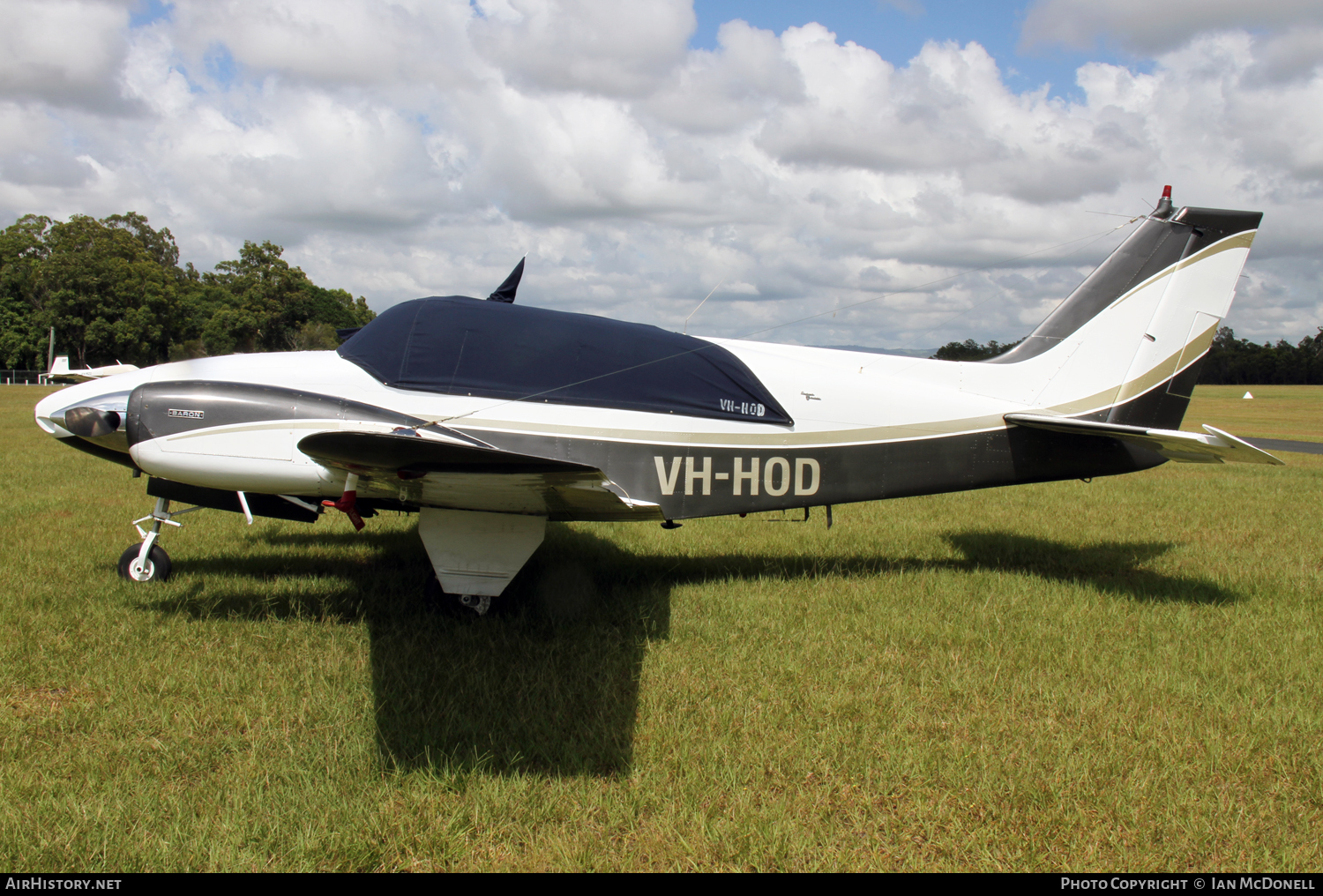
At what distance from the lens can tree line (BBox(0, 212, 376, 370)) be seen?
5516 centimetres

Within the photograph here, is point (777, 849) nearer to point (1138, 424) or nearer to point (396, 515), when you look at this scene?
point (1138, 424)

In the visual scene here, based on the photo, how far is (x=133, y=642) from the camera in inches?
176

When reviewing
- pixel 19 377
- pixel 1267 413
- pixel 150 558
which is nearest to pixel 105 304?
pixel 19 377

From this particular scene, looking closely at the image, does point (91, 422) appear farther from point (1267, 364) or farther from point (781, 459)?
point (1267, 364)

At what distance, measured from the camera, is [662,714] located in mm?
3752

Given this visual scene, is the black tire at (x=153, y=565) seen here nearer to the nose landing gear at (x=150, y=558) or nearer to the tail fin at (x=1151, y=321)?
the nose landing gear at (x=150, y=558)

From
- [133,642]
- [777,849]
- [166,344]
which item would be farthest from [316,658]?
[166,344]

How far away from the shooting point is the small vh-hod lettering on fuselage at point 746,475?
5.48 m

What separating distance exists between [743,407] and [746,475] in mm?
543

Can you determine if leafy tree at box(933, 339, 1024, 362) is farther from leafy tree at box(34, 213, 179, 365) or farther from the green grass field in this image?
leafy tree at box(34, 213, 179, 365)

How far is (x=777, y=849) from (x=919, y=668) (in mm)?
1972

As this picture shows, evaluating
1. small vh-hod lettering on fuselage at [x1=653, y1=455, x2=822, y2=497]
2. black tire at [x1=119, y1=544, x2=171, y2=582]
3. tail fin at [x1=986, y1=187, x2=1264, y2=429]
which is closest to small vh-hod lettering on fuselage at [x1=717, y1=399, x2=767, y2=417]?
small vh-hod lettering on fuselage at [x1=653, y1=455, x2=822, y2=497]

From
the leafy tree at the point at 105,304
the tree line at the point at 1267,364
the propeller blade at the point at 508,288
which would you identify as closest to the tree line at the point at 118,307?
the leafy tree at the point at 105,304

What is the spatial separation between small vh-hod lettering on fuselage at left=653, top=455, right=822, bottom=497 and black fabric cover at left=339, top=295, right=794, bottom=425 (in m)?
0.36
